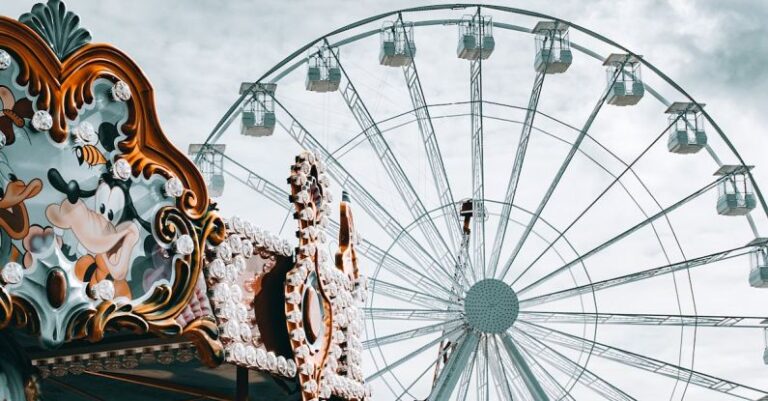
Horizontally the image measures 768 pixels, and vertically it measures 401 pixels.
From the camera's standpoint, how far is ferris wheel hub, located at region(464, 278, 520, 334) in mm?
23156

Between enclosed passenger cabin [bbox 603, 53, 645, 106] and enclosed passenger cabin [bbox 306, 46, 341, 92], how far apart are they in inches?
194

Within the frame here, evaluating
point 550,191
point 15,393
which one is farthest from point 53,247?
point 550,191

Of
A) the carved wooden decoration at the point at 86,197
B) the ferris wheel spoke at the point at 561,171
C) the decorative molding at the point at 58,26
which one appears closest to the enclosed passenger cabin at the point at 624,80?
the ferris wheel spoke at the point at 561,171

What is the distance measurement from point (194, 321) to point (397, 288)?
11966mm

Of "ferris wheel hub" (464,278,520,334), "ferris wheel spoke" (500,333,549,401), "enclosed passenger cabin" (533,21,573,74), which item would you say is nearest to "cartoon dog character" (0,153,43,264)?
"ferris wheel spoke" (500,333,549,401)

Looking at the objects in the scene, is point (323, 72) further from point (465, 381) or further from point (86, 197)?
point (86, 197)

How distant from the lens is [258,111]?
2406 centimetres

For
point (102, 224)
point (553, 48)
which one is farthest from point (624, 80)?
point (102, 224)

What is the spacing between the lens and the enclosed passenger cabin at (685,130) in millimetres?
25625

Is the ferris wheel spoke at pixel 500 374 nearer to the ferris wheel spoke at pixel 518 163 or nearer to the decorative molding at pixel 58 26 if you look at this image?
the ferris wheel spoke at pixel 518 163

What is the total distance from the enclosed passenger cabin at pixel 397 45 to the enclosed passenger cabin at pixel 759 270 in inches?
286

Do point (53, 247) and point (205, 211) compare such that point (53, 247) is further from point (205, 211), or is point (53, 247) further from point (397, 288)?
point (397, 288)

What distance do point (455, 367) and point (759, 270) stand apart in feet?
22.0

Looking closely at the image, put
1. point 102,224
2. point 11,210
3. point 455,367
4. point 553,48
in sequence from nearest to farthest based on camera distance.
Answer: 1. point 11,210
2. point 102,224
3. point 455,367
4. point 553,48
